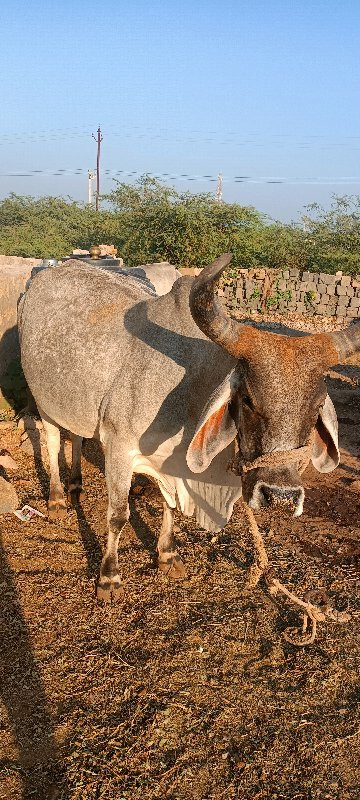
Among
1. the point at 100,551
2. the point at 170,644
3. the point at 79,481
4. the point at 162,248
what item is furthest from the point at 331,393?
the point at 162,248

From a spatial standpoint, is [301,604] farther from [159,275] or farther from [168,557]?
[159,275]

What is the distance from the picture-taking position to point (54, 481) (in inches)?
228

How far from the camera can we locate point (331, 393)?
34.5 ft

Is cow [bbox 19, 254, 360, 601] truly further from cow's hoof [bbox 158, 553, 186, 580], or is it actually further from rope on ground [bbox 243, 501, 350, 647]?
rope on ground [bbox 243, 501, 350, 647]

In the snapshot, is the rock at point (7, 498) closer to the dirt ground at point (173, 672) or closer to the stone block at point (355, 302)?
the dirt ground at point (173, 672)

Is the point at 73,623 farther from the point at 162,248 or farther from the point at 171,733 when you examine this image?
the point at 162,248

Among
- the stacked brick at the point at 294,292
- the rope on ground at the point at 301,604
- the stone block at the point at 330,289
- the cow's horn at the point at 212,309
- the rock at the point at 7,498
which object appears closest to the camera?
the cow's horn at the point at 212,309

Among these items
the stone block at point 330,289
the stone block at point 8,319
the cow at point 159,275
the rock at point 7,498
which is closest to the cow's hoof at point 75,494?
the rock at point 7,498

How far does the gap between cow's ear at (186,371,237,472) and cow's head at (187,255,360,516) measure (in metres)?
0.01

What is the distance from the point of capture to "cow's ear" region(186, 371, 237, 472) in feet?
11.1

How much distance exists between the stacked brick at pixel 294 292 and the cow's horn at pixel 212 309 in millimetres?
16687

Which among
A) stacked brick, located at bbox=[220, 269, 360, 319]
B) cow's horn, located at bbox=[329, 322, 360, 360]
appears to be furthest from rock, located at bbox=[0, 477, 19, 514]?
stacked brick, located at bbox=[220, 269, 360, 319]

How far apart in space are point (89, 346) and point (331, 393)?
667 centimetres

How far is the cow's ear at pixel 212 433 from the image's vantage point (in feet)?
11.1
